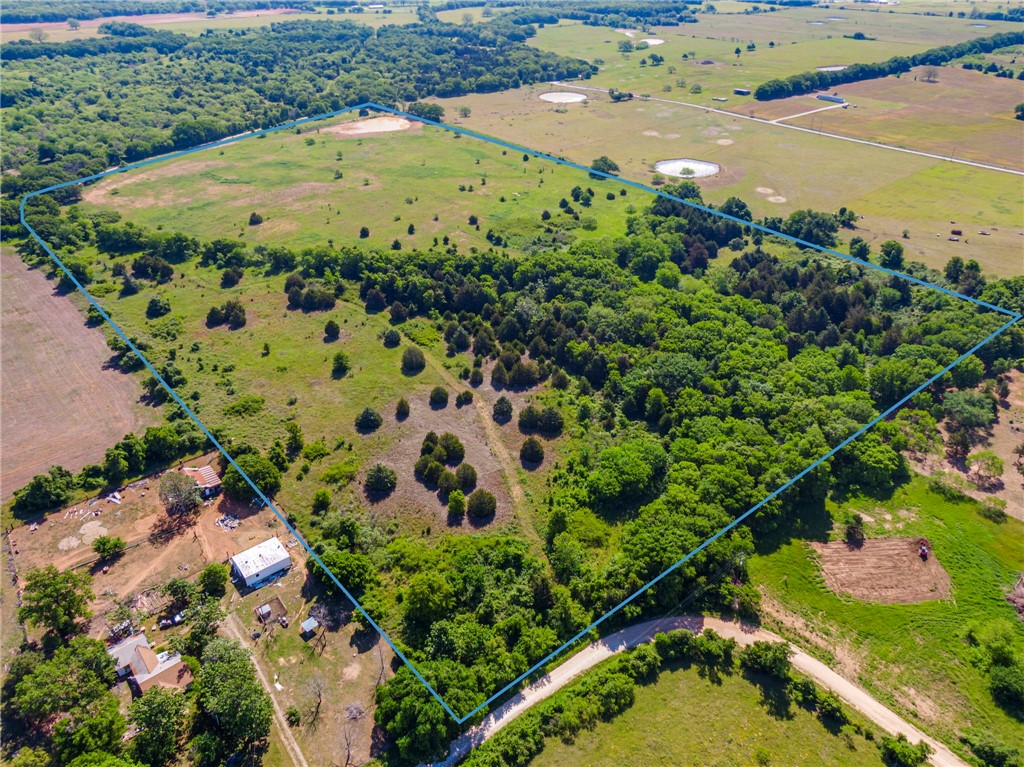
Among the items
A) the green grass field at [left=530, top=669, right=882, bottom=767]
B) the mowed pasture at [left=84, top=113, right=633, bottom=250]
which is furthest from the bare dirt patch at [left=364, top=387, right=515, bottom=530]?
the mowed pasture at [left=84, top=113, right=633, bottom=250]

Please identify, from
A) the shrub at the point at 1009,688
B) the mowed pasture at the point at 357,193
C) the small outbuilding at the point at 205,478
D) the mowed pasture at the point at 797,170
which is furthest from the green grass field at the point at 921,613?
the mowed pasture at the point at 357,193

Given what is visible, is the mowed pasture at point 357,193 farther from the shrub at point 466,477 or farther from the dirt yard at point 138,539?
the dirt yard at point 138,539

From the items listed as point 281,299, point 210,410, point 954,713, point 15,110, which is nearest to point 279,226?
point 281,299

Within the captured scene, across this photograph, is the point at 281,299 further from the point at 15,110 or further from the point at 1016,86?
the point at 1016,86

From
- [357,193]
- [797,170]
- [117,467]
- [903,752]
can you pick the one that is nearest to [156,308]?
[117,467]

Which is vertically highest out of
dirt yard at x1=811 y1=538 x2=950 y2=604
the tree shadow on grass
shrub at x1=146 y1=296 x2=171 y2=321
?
shrub at x1=146 y1=296 x2=171 y2=321

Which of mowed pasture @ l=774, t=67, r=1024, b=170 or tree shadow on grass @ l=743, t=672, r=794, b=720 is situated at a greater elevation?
mowed pasture @ l=774, t=67, r=1024, b=170

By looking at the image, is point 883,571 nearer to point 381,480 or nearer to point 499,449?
point 499,449

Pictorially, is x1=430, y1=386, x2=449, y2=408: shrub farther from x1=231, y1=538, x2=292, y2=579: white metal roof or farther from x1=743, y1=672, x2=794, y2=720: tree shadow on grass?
x1=743, y1=672, x2=794, y2=720: tree shadow on grass
